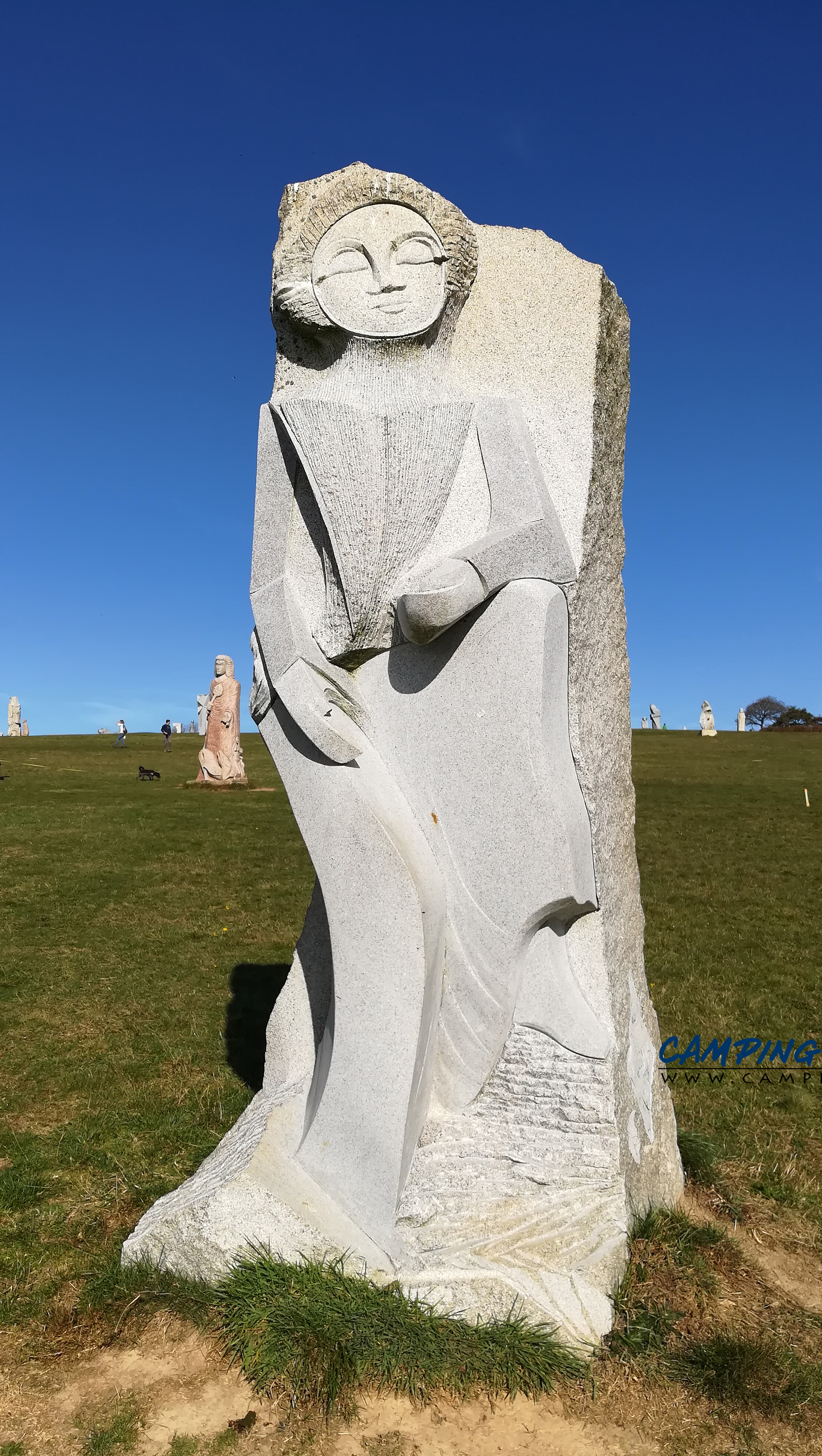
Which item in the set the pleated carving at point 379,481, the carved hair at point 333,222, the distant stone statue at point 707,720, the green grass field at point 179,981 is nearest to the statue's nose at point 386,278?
the carved hair at point 333,222

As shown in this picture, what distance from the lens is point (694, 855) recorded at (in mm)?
13742

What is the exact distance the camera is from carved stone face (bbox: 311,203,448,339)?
3.17 meters

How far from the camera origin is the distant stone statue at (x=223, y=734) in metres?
19.2

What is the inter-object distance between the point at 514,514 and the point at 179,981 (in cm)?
546

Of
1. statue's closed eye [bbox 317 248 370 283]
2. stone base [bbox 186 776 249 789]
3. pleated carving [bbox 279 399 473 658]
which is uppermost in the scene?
stone base [bbox 186 776 249 789]

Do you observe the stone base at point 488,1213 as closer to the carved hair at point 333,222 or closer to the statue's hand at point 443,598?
the statue's hand at point 443,598

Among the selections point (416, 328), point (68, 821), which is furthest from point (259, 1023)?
point (68, 821)

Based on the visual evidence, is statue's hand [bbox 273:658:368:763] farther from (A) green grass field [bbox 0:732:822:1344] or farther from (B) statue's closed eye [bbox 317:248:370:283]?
(A) green grass field [bbox 0:732:822:1344]

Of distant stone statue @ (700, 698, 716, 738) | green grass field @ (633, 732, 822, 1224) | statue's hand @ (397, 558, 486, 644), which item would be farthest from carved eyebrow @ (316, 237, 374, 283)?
distant stone statue @ (700, 698, 716, 738)

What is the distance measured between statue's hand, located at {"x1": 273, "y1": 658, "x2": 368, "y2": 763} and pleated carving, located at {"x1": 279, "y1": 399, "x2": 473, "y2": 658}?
0.83ft

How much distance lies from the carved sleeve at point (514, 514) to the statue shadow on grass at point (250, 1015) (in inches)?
110

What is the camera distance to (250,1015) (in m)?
6.55

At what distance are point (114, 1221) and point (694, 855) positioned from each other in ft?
36.7

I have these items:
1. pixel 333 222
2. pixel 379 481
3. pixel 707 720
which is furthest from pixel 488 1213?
pixel 707 720
